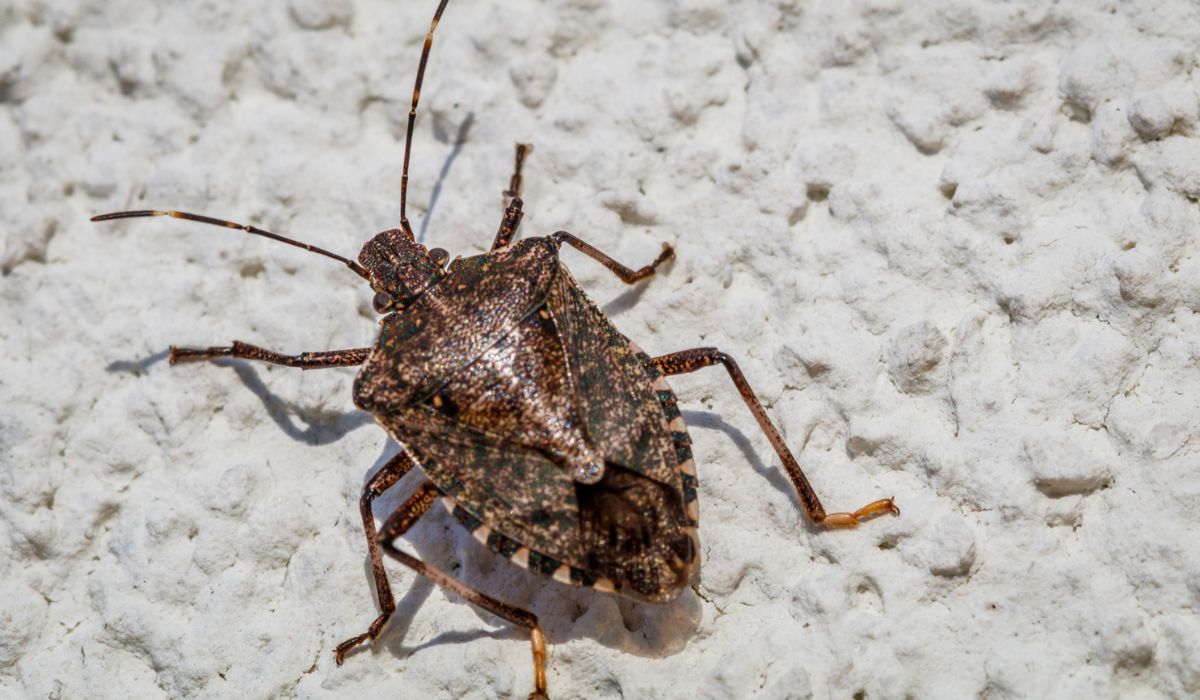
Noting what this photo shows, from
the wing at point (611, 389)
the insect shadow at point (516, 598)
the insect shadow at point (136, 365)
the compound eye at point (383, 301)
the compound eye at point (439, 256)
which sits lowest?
the insect shadow at point (516, 598)

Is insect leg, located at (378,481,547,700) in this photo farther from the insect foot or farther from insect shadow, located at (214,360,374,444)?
the insect foot

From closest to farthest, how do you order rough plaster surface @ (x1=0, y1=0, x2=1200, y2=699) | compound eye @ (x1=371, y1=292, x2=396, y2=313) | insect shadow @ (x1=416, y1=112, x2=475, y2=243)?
1. rough plaster surface @ (x1=0, y1=0, x2=1200, y2=699)
2. compound eye @ (x1=371, y1=292, x2=396, y2=313)
3. insect shadow @ (x1=416, y1=112, x2=475, y2=243)

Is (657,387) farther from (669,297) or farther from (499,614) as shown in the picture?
(499,614)

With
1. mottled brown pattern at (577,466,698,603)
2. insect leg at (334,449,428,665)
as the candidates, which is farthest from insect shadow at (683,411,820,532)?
insect leg at (334,449,428,665)

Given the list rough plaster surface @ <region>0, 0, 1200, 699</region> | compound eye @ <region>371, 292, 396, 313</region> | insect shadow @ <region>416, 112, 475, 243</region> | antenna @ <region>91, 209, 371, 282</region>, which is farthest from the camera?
insect shadow @ <region>416, 112, 475, 243</region>

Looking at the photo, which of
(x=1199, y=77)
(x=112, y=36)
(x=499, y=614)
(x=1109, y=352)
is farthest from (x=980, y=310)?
(x=112, y=36)

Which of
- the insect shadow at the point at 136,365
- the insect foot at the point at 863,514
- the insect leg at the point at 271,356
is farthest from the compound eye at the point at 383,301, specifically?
the insect foot at the point at 863,514

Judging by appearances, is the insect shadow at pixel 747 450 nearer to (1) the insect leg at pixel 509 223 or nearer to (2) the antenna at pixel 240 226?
(1) the insect leg at pixel 509 223

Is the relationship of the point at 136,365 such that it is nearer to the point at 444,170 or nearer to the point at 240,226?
the point at 240,226
